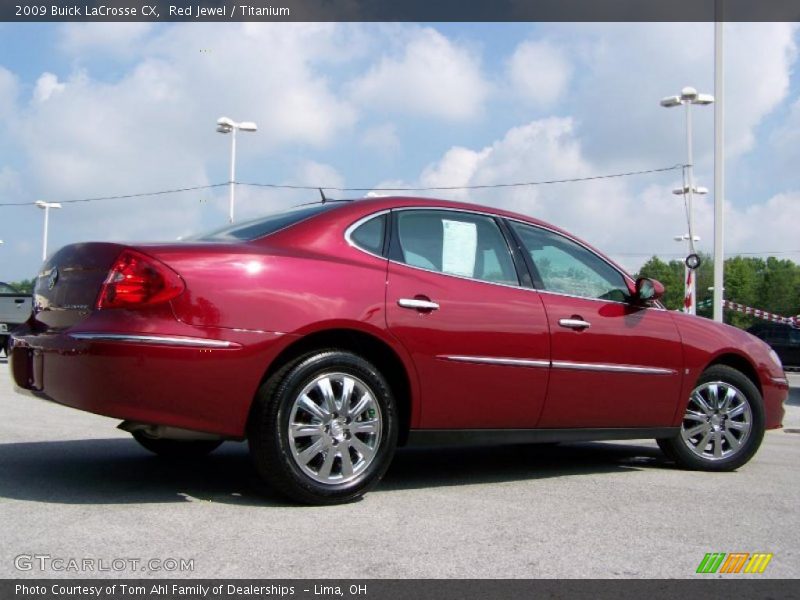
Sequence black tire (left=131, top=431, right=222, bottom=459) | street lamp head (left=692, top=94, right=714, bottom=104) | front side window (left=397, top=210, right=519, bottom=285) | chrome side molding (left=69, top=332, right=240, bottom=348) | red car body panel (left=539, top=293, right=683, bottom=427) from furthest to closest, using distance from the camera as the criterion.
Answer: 1. street lamp head (left=692, top=94, right=714, bottom=104)
2. black tire (left=131, top=431, right=222, bottom=459)
3. red car body panel (left=539, top=293, right=683, bottom=427)
4. front side window (left=397, top=210, right=519, bottom=285)
5. chrome side molding (left=69, top=332, right=240, bottom=348)

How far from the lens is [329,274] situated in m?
4.21

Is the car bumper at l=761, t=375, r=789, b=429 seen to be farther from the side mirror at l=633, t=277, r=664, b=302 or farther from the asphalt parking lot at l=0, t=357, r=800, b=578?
the side mirror at l=633, t=277, r=664, b=302

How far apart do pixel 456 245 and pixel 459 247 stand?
21 millimetres

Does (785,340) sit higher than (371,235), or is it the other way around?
(371,235)

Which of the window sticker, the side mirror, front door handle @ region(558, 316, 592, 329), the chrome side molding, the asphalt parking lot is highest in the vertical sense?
the window sticker

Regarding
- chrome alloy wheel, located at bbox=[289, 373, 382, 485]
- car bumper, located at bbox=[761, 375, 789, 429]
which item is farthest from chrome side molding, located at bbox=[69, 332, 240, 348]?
car bumper, located at bbox=[761, 375, 789, 429]

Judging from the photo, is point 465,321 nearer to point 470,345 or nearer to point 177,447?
point 470,345

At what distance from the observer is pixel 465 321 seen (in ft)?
15.0

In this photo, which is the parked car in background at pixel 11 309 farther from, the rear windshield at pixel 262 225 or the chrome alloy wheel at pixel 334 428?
the chrome alloy wheel at pixel 334 428

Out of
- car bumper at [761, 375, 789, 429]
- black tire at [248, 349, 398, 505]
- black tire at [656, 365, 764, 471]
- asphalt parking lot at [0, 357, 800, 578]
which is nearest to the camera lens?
asphalt parking lot at [0, 357, 800, 578]

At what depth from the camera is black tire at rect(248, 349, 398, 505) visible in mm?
4004

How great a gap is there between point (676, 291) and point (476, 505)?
106 meters
